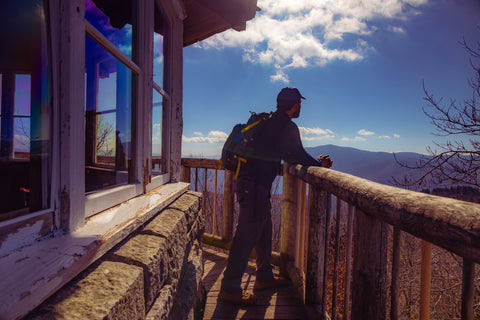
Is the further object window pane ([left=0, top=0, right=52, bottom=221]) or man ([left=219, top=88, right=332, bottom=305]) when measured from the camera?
man ([left=219, top=88, right=332, bottom=305])

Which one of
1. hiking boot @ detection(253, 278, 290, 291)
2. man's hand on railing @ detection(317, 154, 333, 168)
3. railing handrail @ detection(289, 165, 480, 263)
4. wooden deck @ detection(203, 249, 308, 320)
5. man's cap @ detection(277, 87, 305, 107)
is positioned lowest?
wooden deck @ detection(203, 249, 308, 320)

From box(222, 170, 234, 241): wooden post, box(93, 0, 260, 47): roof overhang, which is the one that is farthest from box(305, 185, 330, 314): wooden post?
box(93, 0, 260, 47): roof overhang

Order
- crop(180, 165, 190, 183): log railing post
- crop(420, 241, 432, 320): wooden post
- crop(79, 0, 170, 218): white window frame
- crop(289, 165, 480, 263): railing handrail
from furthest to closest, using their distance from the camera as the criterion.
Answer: crop(180, 165, 190, 183): log railing post, crop(79, 0, 170, 218): white window frame, crop(420, 241, 432, 320): wooden post, crop(289, 165, 480, 263): railing handrail

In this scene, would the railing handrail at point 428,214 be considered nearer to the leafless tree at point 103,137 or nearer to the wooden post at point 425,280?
the wooden post at point 425,280

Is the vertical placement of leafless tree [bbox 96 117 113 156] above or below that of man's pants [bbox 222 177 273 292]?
above

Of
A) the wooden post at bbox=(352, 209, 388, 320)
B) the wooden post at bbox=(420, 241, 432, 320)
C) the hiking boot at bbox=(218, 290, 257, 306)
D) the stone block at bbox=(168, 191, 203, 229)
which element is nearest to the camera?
the wooden post at bbox=(420, 241, 432, 320)

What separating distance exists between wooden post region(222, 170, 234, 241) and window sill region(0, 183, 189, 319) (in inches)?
92.7

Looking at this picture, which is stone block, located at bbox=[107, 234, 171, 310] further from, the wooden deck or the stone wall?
the wooden deck

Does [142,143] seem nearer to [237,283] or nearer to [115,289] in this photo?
[115,289]

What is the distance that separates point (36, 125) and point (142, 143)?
75 centimetres

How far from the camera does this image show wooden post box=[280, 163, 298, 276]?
2.70 meters

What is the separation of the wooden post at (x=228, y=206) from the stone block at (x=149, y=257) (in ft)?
7.49

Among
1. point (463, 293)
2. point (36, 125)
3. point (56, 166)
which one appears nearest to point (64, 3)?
point (36, 125)

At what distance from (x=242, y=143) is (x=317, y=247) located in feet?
3.20
